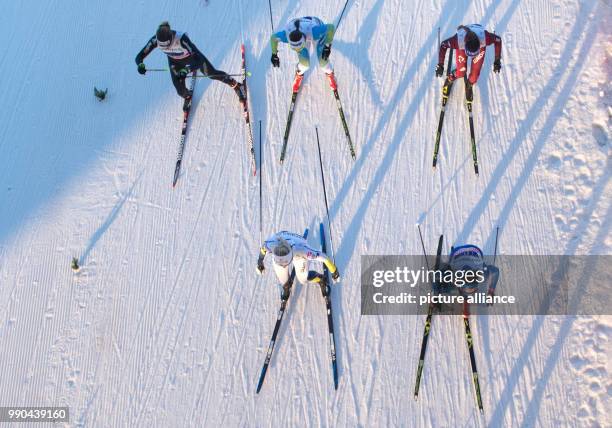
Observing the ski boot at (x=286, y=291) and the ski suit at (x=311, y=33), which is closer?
the ski boot at (x=286, y=291)

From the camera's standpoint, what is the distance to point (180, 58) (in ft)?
25.5

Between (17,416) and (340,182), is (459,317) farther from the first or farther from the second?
(17,416)

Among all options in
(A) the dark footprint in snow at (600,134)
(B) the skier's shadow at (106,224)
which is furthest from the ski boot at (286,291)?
(A) the dark footprint in snow at (600,134)

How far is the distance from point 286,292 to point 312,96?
3522mm

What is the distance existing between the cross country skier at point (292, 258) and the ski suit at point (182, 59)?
324 cm

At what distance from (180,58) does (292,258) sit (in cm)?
371

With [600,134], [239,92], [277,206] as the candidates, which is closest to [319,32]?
[239,92]

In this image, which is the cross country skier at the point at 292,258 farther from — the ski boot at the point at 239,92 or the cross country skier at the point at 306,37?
the ski boot at the point at 239,92

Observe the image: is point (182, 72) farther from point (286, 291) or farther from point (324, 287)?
point (324, 287)

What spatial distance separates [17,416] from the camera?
6.86 m

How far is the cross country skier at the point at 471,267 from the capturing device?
21.5ft

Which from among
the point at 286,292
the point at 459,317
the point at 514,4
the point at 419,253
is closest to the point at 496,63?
the point at 514,4
